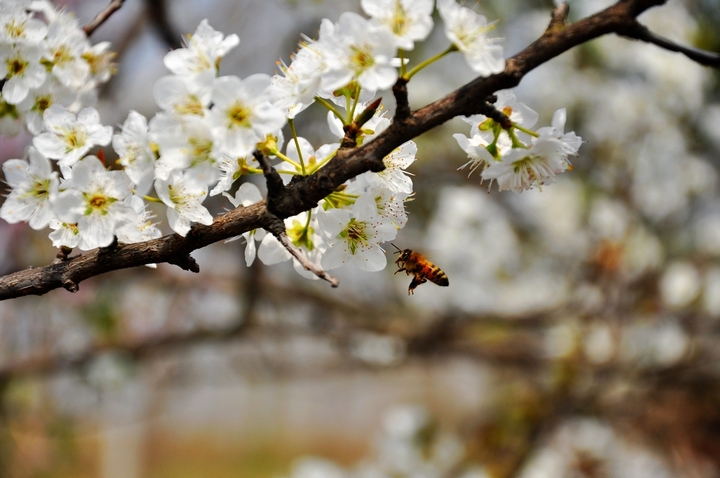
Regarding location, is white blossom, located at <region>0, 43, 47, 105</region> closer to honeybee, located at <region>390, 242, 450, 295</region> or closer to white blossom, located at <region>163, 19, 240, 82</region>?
white blossom, located at <region>163, 19, 240, 82</region>

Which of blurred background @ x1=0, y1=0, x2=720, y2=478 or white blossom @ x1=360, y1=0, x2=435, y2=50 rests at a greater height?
white blossom @ x1=360, y1=0, x2=435, y2=50

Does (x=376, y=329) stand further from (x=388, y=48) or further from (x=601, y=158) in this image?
(x=388, y=48)

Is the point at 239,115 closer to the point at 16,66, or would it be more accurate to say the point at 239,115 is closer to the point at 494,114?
the point at 494,114

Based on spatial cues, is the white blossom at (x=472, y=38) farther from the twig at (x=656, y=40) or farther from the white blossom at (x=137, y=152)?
the white blossom at (x=137, y=152)

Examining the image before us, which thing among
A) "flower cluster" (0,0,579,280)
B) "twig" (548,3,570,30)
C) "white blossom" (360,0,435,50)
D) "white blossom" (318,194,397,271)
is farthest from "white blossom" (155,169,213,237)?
"twig" (548,3,570,30)

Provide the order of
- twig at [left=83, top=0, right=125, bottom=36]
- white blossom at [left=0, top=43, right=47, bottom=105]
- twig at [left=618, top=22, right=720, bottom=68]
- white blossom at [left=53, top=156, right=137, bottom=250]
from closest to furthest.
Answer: twig at [left=618, top=22, right=720, bottom=68] < white blossom at [left=53, top=156, right=137, bottom=250] < white blossom at [left=0, top=43, right=47, bottom=105] < twig at [left=83, top=0, right=125, bottom=36]

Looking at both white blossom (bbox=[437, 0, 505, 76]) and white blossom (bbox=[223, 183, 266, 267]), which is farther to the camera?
white blossom (bbox=[223, 183, 266, 267])
